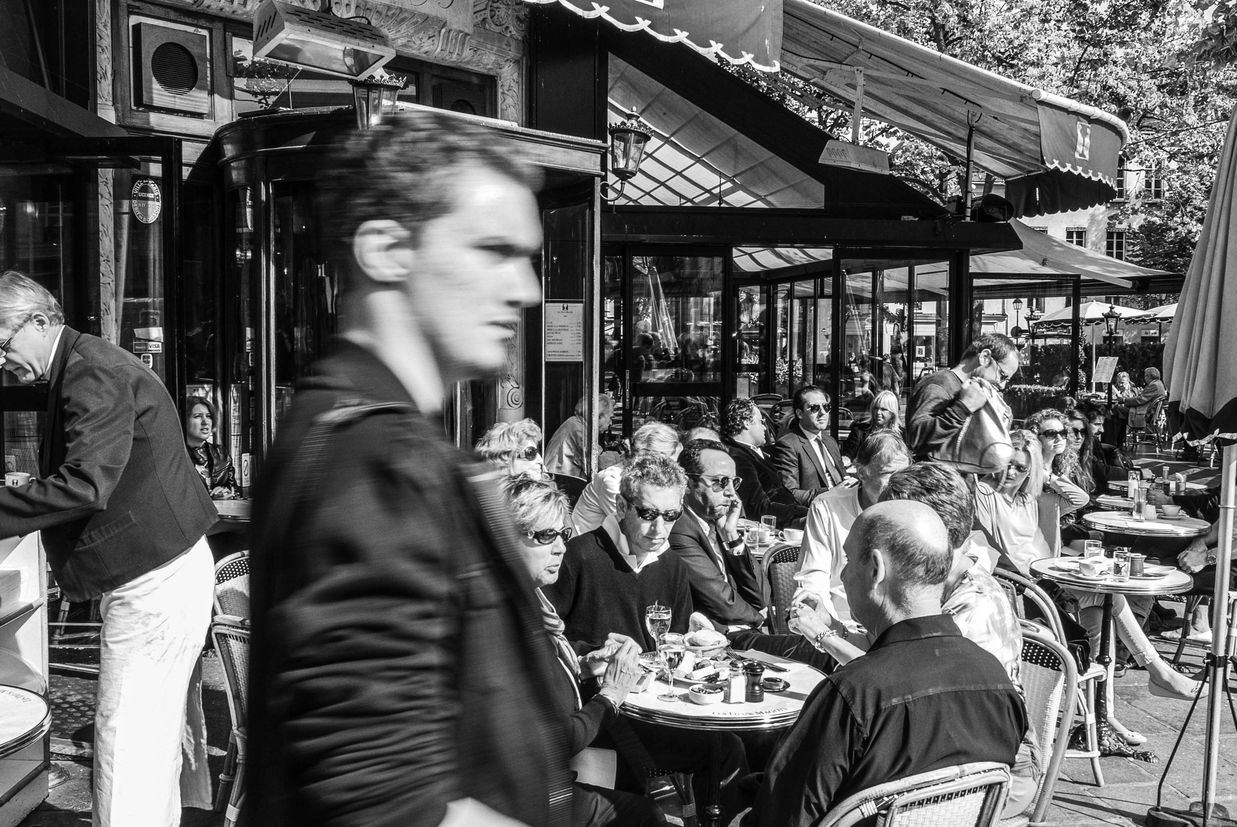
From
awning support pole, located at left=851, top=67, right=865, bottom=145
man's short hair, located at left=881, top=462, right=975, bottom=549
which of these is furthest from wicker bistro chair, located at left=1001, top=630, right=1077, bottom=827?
awning support pole, located at left=851, top=67, right=865, bottom=145

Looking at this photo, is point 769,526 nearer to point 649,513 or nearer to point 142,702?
point 649,513

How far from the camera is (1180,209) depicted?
25562 mm

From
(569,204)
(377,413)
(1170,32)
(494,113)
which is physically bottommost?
(377,413)

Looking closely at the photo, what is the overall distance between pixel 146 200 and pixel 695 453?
384 centimetres

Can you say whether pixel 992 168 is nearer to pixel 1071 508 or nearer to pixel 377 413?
pixel 1071 508

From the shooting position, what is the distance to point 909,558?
2.85 m

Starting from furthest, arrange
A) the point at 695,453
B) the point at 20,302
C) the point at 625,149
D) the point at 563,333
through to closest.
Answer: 1. the point at 625,149
2. the point at 563,333
3. the point at 695,453
4. the point at 20,302

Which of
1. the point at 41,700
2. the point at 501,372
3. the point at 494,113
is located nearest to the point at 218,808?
the point at 41,700

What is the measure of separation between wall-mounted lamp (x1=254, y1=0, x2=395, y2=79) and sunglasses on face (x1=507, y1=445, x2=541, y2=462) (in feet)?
8.23

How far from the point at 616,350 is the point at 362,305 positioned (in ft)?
32.6

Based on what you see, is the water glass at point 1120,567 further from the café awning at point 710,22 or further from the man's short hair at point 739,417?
the café awning at point 710,22

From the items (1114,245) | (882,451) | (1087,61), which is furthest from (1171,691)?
(1114,245)

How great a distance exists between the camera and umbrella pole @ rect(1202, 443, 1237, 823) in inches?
173

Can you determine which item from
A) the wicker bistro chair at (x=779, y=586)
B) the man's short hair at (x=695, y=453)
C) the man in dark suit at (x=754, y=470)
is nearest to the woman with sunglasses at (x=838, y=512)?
the wicker bistro chair at (x=779, y=586)
